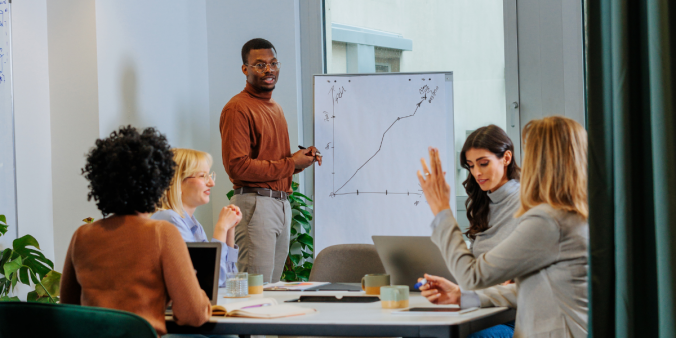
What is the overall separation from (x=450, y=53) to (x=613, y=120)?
307 centimetres

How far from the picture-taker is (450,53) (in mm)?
4234

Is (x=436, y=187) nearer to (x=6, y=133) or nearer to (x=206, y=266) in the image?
(x=206, y=266)

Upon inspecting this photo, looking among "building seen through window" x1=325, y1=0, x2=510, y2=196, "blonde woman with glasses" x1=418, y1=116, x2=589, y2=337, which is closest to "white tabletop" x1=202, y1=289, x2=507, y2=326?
"blonde woman with glasses" x1=418, y1=116, x2=589, y2=337

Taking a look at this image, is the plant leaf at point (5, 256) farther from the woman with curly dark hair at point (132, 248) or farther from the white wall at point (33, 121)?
the woman with curly dark hair at point (132, 248)

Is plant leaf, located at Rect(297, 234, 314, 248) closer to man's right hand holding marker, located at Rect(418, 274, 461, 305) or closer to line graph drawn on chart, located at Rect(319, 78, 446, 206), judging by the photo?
line graph drawn on chart, located at Rect(319, 78, 446, 206)

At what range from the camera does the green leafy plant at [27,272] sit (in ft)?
8.93

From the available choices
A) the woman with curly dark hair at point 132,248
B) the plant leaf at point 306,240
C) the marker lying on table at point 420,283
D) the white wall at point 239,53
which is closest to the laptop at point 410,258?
the marker lying on table at point 420,283

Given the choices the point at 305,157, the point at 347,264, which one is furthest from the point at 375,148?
the point at 347,264

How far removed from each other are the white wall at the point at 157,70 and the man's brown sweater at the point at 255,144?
43cm

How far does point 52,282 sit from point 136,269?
5.05 ft

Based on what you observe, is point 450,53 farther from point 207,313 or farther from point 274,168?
point 207,313

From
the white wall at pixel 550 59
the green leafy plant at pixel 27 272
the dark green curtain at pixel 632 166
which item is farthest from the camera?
the white wall at pixel 550 59

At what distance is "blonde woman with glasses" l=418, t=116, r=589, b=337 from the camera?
1626 millimetres

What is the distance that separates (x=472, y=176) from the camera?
2.58 meters
